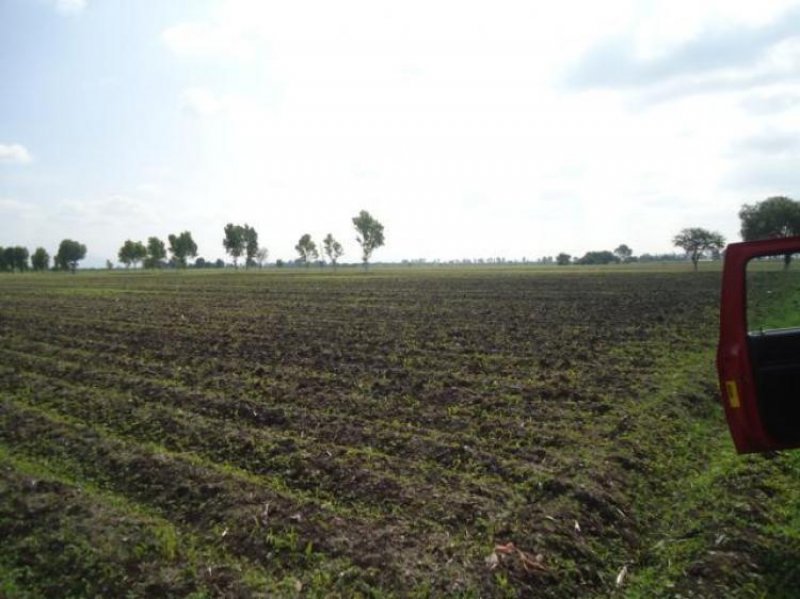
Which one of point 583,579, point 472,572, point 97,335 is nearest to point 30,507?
point 472,572

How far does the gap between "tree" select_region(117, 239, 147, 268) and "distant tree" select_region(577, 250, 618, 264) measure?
115087mm

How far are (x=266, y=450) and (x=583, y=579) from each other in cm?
389

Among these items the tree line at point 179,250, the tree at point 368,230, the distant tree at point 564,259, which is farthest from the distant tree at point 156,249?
the distant tree at point 564,259

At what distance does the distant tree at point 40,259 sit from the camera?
421ft

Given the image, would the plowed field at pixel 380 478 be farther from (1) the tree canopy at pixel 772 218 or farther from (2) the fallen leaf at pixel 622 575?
(1) the tree canopy at pixel 772 218

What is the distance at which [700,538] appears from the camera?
4.41 meters

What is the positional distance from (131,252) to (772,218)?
129 m

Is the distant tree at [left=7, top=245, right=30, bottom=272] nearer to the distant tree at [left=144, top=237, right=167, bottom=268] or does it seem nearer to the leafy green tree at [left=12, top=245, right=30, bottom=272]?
the leafy green tree at [left=12, top=245, right=30, bottom=272]

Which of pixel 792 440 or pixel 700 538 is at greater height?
pixel 792 440

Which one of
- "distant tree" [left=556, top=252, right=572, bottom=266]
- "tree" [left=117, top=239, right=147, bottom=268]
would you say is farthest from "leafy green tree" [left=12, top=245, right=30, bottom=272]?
"distant tree" [left=556, top=252, right=572, bottom=266]

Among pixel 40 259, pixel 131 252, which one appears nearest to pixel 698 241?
pixel 131 252

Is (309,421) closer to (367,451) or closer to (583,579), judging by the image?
(367,451)

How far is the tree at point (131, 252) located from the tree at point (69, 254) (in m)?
9.40

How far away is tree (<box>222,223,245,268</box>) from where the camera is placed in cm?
11612
